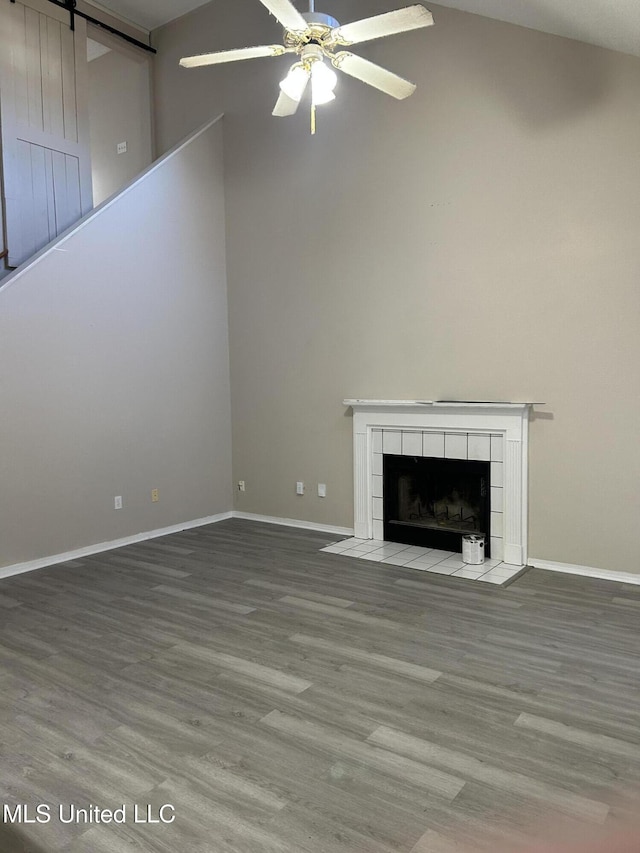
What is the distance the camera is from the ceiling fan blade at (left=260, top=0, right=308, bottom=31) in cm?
281

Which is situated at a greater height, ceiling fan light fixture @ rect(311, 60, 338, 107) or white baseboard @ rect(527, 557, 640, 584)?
ceiling fan light fixture @ rect(311, 60, 338, 107)

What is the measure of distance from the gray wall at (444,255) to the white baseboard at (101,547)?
17.7 inches

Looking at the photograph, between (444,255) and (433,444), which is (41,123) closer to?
(444,255)

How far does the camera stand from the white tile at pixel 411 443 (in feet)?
15.7

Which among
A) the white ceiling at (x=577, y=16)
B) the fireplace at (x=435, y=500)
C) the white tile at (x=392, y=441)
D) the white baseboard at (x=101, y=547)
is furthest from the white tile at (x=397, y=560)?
the white ceiling at (x=577, y=16)

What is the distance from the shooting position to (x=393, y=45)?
15.5 ft

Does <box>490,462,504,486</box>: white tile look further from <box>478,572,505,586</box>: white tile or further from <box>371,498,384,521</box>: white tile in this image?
<box>371,498,384,521</box>: white tile

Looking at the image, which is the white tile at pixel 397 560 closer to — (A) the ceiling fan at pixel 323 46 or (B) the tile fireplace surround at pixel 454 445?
(B) the tile fireplace surround at pixel 454 445

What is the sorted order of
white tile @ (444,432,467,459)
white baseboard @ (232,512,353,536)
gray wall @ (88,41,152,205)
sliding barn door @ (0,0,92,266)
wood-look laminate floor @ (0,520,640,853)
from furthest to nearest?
gray wall @ (88,41,152,205) → sliding barn door @ (0,0,92,266) → white baseboard @ (232,512,353,536) → white tile @ (444,432,467,459) → wood-look laminate floor @ (0,520,640,853)

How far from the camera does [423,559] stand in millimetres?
4504

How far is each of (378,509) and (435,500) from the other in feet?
1.50

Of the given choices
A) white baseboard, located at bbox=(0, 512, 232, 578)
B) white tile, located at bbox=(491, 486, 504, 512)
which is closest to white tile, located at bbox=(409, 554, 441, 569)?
white tile, located at bbox=(491, 486, 504, 512)

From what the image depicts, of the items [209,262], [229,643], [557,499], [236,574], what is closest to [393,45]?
[209,262]

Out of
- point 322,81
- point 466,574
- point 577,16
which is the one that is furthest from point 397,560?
point 577,16
